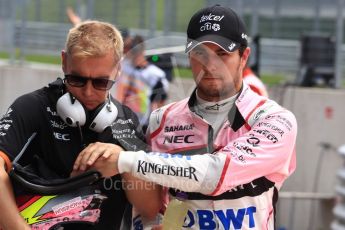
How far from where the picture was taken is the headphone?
3173mm

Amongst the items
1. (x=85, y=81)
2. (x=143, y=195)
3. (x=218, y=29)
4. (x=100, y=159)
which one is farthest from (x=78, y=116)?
(x=218, y=29)

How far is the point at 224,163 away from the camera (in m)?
3.03

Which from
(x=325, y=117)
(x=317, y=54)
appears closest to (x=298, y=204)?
(x=325, y=117)

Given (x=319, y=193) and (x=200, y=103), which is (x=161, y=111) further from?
(x=319, y=193)

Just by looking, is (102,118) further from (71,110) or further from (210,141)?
(210,141)

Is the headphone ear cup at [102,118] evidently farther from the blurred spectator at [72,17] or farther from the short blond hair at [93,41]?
the blurred spectator at [72,17]

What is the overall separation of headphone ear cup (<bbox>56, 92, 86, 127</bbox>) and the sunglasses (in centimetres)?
5

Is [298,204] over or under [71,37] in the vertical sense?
under

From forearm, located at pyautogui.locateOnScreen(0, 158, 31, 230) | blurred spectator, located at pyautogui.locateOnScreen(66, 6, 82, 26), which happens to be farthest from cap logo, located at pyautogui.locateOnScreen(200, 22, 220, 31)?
blurred spectator, located at pyautogui.locateOnScreen(66, 6, 82, 26)

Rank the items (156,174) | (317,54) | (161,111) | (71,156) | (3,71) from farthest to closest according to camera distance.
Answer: (3,71) → (317,54) → (161,111) → (71,156) → (156,174)

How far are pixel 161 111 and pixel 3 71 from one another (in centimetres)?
875

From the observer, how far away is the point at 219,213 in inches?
126

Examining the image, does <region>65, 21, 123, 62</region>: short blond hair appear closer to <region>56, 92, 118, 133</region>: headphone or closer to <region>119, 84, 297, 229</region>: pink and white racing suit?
<region>56, 92, 118, 133</region>: headphone

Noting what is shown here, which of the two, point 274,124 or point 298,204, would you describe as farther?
point 298,204
